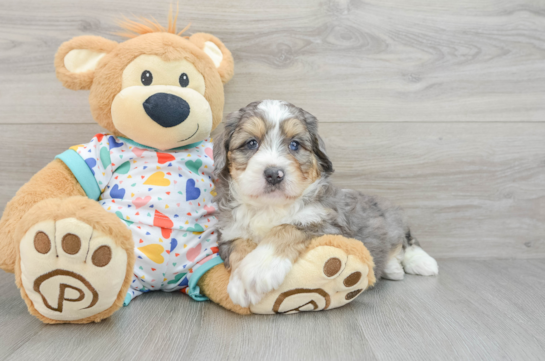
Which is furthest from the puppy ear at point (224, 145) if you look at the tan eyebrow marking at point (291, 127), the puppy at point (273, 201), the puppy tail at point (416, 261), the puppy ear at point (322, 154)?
the puppy tail at point (416, 261)

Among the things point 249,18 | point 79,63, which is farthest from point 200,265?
point 249,18

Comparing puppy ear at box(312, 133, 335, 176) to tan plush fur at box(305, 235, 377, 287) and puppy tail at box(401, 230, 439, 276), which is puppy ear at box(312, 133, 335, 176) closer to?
tan plush fur at box(305, 235, 377, 287)

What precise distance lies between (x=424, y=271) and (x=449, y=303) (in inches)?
17.5

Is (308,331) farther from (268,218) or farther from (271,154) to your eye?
(271,154)

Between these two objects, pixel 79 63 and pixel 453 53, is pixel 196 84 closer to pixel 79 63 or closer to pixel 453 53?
Answer: pixel 79 63

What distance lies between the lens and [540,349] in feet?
4.59

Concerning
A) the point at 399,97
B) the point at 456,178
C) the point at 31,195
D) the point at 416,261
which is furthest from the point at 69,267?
the point at 456,178

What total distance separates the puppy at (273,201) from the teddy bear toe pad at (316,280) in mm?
47

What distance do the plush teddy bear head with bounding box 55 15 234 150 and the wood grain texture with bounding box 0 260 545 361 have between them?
0.78m

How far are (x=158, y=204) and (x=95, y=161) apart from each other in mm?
356

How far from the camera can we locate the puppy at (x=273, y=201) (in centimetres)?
158

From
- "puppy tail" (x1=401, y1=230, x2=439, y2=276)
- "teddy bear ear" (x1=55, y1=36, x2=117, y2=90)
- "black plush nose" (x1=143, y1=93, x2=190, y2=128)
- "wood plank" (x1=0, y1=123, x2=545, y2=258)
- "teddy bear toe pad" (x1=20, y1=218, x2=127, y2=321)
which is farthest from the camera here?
"wood plank" (x1=0, y1=123, x2=545, y2=258)

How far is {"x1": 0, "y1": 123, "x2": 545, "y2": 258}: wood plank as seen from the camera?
2.48 meters

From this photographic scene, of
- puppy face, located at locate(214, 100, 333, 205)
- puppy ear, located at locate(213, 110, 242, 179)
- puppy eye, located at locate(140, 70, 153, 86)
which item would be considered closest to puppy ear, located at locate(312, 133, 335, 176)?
puppy face, located at locate(214, 100, 333, 205)
